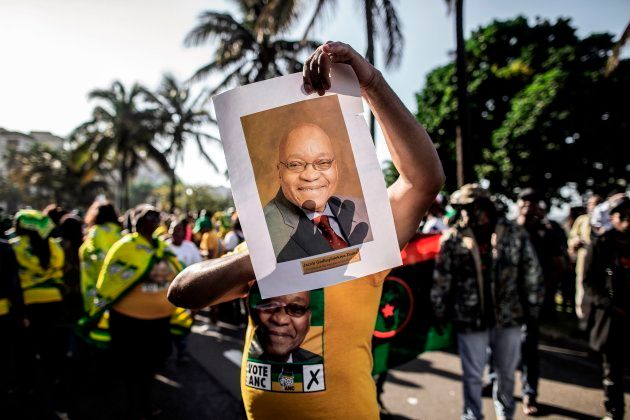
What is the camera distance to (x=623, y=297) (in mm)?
2975

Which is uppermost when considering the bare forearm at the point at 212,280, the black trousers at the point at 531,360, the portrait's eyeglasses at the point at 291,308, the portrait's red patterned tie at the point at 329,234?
the portrait's red patterned tie at the point at 329,234

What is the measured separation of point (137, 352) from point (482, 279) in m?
2.92

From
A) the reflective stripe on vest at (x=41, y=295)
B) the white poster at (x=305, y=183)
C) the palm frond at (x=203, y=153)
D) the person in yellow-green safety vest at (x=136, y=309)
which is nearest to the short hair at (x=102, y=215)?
the reflective stripe on vest at (x=41, y=295)

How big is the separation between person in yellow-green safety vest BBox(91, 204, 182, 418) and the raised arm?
2.71 m

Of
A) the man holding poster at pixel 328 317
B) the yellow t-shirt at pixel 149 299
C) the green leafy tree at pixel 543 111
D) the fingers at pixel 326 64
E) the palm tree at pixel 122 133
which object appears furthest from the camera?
the palm tree at pixel 122 133

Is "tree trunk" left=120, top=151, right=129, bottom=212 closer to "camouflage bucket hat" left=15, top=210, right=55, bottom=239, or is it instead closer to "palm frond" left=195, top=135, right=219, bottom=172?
"palm frond" left=195, top=135, right=219, bottom=172

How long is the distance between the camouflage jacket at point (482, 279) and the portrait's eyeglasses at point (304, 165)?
233 cm

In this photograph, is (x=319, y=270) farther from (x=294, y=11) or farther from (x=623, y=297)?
(x=294, y=11)

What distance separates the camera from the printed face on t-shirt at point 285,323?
1.22 meters

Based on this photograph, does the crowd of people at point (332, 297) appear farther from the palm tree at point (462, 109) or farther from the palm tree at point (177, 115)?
the palm tree at point (177, 115)

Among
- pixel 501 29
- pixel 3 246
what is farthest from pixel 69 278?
pixel 501 29

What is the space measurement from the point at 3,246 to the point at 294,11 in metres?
7.93

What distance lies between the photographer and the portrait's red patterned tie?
0.95 meters

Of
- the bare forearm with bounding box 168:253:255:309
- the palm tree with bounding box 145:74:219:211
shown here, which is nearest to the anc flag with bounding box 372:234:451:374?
the bare forearm with bounding box 168:253:255:309
